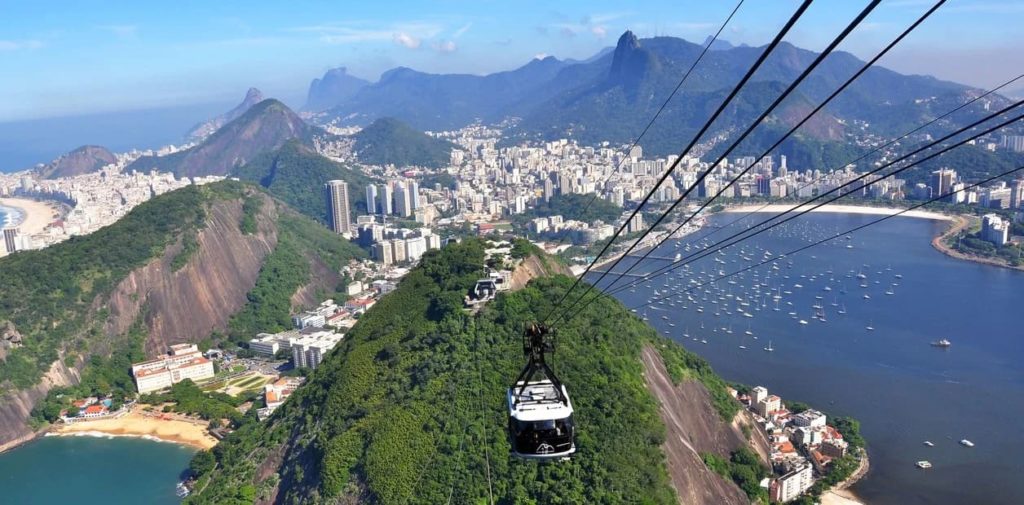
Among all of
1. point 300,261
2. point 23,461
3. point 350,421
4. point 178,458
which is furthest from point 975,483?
point 300,261

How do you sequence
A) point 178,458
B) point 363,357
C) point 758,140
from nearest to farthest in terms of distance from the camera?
point 363,357
point 178,458
point 758,140

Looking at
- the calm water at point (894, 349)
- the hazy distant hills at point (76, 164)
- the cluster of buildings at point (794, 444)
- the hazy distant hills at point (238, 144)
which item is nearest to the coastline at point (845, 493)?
the calm water at point (894, 349)

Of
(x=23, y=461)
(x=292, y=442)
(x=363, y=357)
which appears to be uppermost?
(x=363, y=357)

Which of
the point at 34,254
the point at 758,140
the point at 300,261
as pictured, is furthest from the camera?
the point at 758,140

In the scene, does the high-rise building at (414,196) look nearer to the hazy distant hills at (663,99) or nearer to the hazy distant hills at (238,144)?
the hazy distant hills at (238,144)

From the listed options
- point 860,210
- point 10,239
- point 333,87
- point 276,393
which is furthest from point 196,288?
point 333,87

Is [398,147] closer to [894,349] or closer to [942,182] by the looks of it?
[942,182]

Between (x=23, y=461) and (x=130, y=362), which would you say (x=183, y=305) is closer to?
(x=130, y=362)
